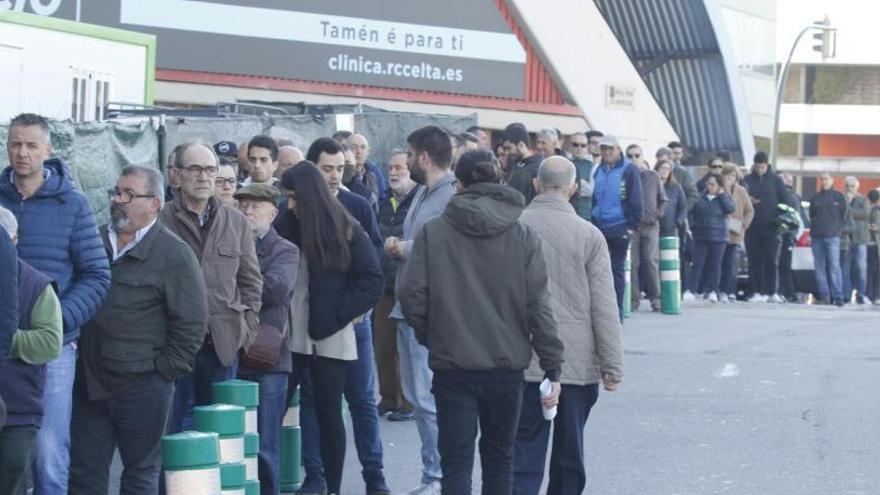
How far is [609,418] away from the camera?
43.7 ft

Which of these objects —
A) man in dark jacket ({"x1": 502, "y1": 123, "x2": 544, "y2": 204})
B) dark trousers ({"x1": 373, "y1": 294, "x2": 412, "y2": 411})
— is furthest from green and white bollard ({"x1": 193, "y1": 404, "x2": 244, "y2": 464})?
man in dark jacket ({"x1": 502, "y1": 123, "x2": 544, "y2": 204})

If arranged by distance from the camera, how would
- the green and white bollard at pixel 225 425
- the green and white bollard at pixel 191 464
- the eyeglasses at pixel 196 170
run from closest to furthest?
1. the green and white bollard at pixel 191 464
2. the green and white bollard at pixel 225 425
3. the eyeglasses at pixel 196 170

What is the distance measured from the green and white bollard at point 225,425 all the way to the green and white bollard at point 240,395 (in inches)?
17.3

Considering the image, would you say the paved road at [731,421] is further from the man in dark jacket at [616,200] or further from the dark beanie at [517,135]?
the dark beanie at [517,135]

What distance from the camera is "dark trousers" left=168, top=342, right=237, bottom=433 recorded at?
891 centimetres

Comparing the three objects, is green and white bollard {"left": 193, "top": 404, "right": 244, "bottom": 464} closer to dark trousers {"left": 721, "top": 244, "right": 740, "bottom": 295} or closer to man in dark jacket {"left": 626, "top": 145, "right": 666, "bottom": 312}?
man in dark jacket {"left": 626, "top": 145, "right": 666, "bottom": 312}

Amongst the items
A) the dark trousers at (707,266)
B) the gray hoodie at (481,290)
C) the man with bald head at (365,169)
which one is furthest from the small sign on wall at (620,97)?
the gray hoodie at (481,290)

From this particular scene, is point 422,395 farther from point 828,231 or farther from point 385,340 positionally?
point 828,231

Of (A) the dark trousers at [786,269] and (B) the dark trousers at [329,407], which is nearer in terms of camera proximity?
(B) the dark trousers at [329,407]

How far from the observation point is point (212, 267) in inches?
350

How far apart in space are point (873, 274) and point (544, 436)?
21.9 metres

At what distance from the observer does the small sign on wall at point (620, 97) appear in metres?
38.6

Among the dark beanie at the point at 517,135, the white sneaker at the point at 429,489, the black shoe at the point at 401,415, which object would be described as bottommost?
the white sneaker at the point at 429,489

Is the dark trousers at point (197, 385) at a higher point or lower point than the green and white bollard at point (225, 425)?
higher
